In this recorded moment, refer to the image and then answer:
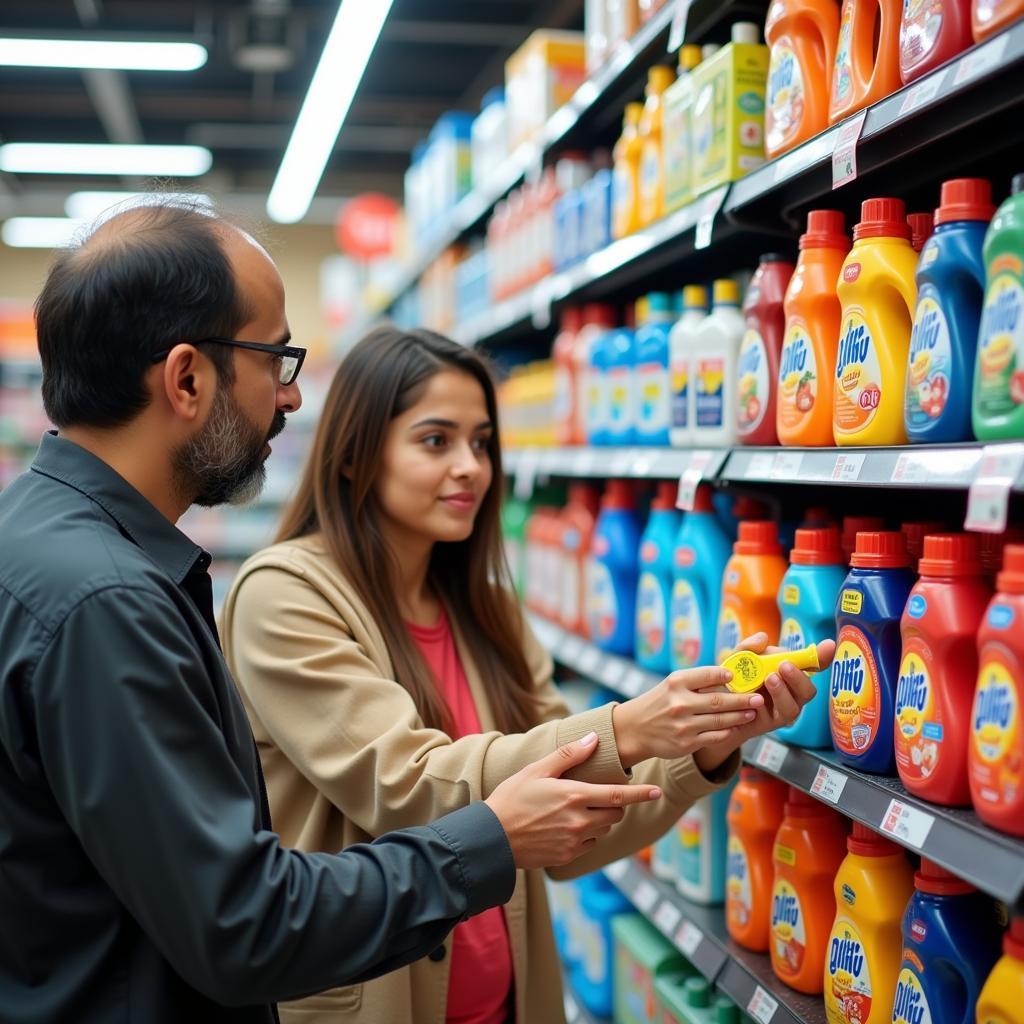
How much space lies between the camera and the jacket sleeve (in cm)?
113

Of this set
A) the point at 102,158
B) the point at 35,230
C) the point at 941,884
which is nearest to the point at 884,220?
the point at 941,884

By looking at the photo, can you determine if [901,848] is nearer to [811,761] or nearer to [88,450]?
[811,761]

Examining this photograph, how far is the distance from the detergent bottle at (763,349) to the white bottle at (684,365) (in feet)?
0.78

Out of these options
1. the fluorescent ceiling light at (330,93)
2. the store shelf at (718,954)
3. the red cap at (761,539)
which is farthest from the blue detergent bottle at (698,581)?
the fluorescent ceiling light at (330,93)

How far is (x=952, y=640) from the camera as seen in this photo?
1.39 meters

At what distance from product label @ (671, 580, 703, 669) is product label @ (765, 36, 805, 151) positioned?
2.85ft

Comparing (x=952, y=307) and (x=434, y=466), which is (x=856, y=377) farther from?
(x=434, y=466)

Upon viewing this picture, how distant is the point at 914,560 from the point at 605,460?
3.58 ft

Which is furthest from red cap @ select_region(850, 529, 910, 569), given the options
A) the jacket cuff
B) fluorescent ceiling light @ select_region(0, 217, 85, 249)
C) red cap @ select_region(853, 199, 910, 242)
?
fluorescent ceiling light @ select_region(0, 217, 85, 249)

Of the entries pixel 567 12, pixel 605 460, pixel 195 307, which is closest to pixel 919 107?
pixel 195 307

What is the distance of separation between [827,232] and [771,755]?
0.85 m

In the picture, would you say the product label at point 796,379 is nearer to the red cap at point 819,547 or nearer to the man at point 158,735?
the red cap at point 819,547

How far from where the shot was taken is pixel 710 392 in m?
2.16

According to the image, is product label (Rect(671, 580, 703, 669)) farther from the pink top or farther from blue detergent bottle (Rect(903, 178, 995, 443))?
blue detergent bottle (Rect(903, 178, 995, 443))
